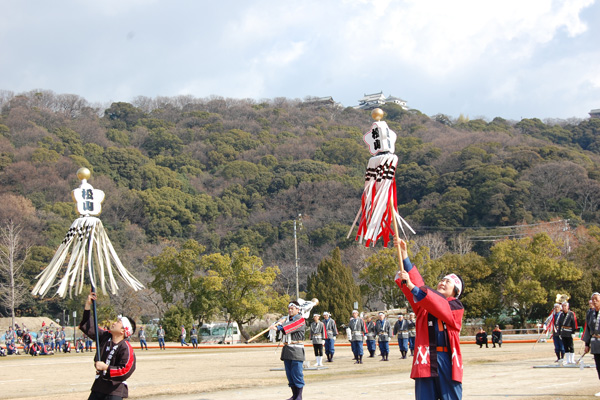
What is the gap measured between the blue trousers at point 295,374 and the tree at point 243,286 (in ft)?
95.1

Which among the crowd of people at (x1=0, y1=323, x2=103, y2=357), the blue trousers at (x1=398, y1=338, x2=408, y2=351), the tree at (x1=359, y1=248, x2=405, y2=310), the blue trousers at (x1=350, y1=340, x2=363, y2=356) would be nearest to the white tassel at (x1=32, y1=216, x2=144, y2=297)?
the blue trousers at (x1=350, y1=340, x2=363, y2=356)

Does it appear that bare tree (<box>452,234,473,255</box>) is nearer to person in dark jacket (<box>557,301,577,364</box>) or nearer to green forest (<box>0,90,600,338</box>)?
green forest (<box>0,90,600,338</box>)

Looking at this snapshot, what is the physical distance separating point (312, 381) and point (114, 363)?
8733 millimetres

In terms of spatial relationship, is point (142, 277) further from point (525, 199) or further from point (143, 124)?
point (143, 124)

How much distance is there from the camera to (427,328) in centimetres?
695

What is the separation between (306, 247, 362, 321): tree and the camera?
44.6 meters

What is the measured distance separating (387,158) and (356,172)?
80.8m

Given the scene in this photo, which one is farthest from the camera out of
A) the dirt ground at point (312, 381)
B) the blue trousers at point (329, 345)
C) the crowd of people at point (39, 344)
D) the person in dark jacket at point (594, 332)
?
the crowd of people at point (39, 344)

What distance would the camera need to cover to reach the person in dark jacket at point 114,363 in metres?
7.31

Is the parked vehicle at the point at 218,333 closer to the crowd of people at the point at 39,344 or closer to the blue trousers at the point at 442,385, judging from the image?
the crowd of people at the point at 39,344

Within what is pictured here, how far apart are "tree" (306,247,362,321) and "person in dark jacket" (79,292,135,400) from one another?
123ft

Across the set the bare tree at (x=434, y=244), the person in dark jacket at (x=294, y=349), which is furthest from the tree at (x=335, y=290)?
the person in dark jacket at (x=294, y=349)

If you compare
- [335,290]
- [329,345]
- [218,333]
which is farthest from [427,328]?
[218,333]

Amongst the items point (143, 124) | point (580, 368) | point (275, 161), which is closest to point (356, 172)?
point (275, 161)
